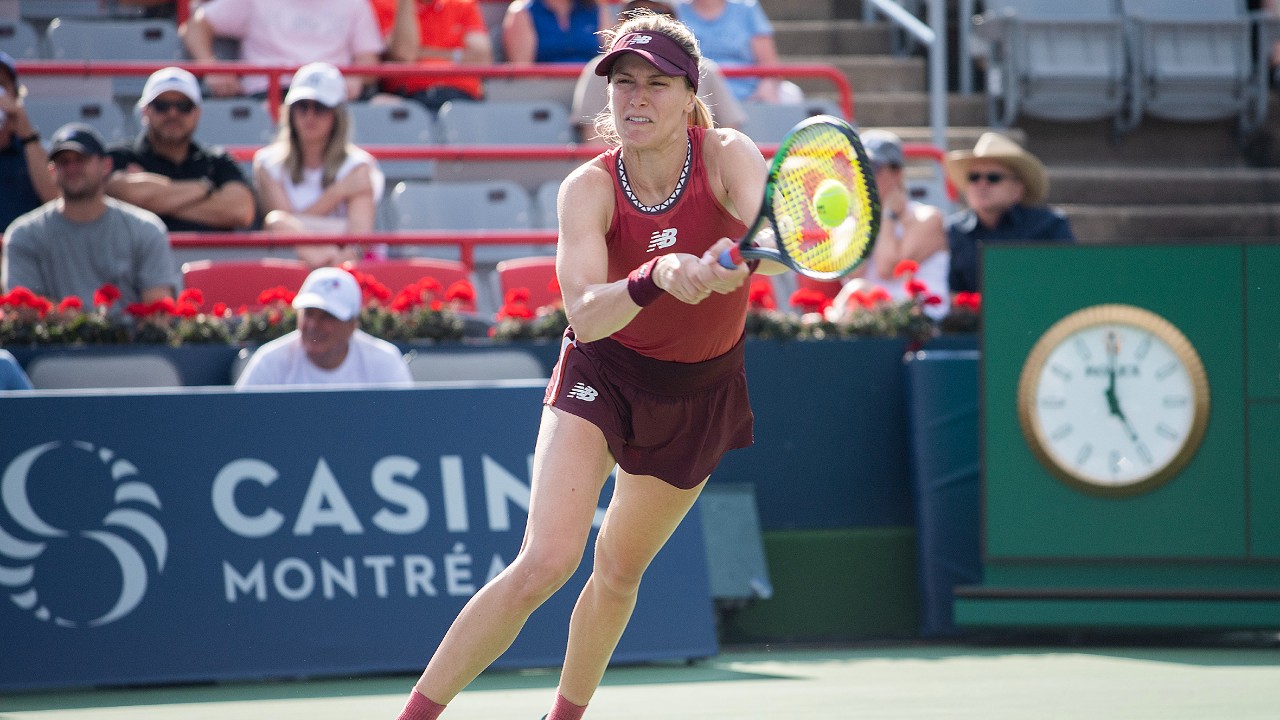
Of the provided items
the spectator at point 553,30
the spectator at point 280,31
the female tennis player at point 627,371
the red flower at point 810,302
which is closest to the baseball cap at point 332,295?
the red flower at point 810,302

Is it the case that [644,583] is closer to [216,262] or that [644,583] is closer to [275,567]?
[275,567]

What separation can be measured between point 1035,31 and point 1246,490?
5.91 m

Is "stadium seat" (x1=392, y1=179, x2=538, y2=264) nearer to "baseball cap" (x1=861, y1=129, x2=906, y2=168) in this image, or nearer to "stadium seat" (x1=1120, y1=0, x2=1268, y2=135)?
"baseball cap" (x1=861, y1=129, x2=906, y2=168)

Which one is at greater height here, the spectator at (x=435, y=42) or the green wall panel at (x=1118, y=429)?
the spectator at (x=435, y=42)

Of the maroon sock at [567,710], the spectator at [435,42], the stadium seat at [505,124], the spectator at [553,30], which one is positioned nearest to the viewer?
the maroon sock at [567,710]

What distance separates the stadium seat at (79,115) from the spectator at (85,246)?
5.99ft

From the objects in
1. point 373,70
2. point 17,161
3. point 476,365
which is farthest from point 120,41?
point 476,365

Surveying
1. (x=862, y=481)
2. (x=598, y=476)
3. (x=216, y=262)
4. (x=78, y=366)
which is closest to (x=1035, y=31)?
(x=862, y=481)

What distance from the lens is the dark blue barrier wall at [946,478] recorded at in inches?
262

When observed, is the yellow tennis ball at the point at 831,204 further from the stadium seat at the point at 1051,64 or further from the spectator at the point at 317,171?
the stadium seat at the point at 1051,64

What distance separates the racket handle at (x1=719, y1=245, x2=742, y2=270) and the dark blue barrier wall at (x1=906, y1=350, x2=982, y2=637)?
3581mm

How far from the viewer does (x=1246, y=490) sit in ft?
20.6

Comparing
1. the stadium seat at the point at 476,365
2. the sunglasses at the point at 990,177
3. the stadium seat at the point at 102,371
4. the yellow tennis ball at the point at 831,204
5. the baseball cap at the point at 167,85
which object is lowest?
the stadium seat at the point at 476,365

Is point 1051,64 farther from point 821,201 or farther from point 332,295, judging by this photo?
point 821,201
